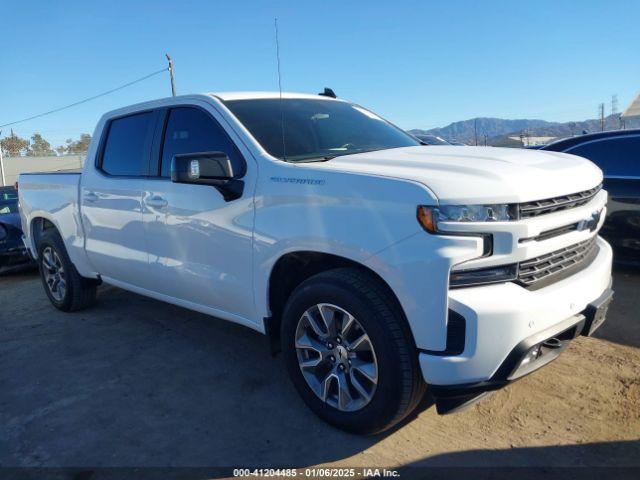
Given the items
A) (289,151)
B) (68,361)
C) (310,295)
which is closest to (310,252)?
(310,295)

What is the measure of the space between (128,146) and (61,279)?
1.92 m

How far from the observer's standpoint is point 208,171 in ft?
10.5

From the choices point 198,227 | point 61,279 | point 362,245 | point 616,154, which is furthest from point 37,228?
point 616,154

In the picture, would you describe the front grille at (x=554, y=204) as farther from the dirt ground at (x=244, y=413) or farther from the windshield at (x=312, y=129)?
the windshield at (x=312, y=129)

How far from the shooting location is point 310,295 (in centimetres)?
294

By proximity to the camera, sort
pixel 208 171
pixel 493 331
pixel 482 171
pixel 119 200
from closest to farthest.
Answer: pixel 493 331 < pixel 482 171 < pixel 208 171 < pixel 119 200

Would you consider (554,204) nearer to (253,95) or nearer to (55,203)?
(253,95)

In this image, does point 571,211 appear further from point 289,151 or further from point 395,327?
point 289,151

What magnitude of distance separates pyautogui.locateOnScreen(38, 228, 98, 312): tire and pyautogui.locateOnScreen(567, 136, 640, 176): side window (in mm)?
5494

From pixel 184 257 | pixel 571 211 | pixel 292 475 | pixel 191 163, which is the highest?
pixel 191 163

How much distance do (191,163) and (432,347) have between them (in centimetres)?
170

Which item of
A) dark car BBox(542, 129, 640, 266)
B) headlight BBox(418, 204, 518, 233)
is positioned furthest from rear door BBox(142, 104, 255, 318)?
dark car BBox(542, 129, 640, 266)

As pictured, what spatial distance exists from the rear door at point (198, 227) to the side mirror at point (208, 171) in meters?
0.07

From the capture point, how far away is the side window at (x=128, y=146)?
14.1 feet
